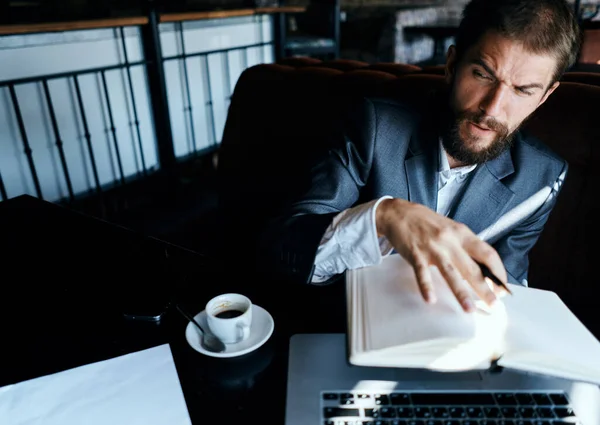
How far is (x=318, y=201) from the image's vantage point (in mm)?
1093

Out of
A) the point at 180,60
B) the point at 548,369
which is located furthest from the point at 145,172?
the point at 548,369

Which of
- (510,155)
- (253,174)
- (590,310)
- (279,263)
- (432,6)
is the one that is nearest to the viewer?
(279,263)

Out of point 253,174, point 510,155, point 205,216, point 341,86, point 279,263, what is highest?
point 341,86

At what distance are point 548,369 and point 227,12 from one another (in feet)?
9.87

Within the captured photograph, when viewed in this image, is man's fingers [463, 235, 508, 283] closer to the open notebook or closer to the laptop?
the open notebook

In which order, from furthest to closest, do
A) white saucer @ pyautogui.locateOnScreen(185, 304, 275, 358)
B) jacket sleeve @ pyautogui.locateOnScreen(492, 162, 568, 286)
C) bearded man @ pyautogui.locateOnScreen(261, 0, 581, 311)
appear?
jacket sleeve @ pyautogui.locateOnScreen(492, 162, 568, 286) < bearded man @ pyautogui.locateOnScreen(261, 0, 581, 311) < white saucer @ pyautogui.locateOnScreen(185, 304, 275, 358)

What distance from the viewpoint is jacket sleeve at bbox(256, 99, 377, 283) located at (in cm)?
96

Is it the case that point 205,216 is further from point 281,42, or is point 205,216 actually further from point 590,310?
point 590,310

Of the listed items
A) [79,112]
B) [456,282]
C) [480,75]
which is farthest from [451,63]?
[79,112]

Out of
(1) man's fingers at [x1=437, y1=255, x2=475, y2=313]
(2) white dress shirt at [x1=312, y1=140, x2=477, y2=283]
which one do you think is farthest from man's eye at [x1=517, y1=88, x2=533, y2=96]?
(1) man's fingers at [x1=437, y1=255, x2=475, y2=313]

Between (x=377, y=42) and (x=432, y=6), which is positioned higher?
(x=432, y=6)

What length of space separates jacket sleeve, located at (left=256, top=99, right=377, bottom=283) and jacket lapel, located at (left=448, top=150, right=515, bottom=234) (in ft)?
0.93

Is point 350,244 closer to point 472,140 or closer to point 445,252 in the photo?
point 445,252

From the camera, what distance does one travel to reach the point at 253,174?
192cm
